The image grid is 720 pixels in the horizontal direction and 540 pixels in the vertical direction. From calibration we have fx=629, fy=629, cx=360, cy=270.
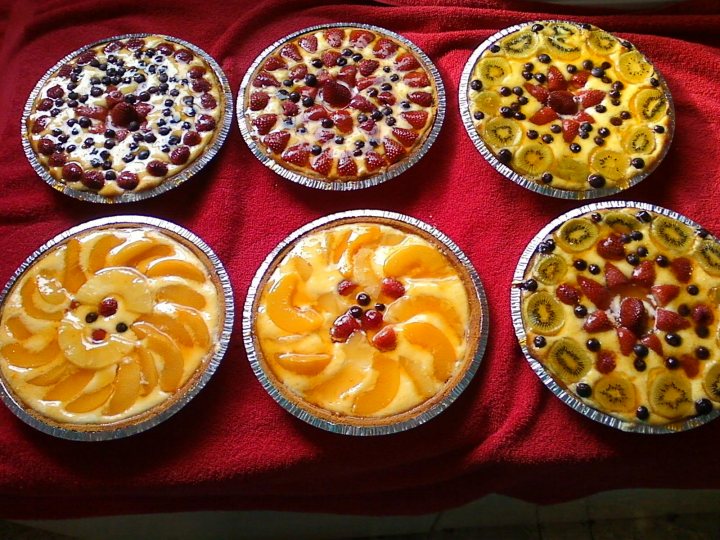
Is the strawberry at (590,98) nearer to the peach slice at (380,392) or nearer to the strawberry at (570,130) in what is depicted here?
the strawberry at (570,130)

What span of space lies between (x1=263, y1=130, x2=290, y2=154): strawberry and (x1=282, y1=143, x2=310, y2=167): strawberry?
0.02 m

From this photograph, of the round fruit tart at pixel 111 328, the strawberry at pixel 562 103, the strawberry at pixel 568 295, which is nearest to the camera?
the round fruit tart at pixel 111 328

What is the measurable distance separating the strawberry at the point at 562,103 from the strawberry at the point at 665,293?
598 millimetres

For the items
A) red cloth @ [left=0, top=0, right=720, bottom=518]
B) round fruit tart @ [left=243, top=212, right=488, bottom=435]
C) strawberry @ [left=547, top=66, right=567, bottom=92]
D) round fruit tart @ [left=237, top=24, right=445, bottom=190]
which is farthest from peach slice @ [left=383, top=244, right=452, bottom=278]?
strawberry @ [left=547, top=66, right=567, bottom=92]

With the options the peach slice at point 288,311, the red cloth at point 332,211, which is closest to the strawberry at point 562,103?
the red cloth at point 332,211

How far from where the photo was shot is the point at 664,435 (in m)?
1.46

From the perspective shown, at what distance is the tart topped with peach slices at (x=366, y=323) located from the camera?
57.9 inches

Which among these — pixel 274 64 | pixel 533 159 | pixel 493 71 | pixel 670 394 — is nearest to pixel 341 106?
pixel 274 64

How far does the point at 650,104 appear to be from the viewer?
1.83 metres

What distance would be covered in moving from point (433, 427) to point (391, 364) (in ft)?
0.58

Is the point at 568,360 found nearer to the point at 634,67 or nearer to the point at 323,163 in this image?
the point at 323,163

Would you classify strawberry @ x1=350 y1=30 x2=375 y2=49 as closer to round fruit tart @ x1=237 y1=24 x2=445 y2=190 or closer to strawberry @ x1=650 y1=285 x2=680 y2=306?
round fruit tart @ x1=237 y1=24 x2=445 y2=190

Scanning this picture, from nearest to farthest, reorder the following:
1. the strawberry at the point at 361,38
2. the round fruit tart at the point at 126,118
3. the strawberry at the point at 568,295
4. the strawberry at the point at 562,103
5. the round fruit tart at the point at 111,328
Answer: the round fruit tart at the point at 111,328
the strawberry at the point at 568,295
the round fruit tart at the point at 126,118
the strawberry at the point at 562,103
the strawberry at the point at 361,38

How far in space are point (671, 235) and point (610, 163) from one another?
261mm
